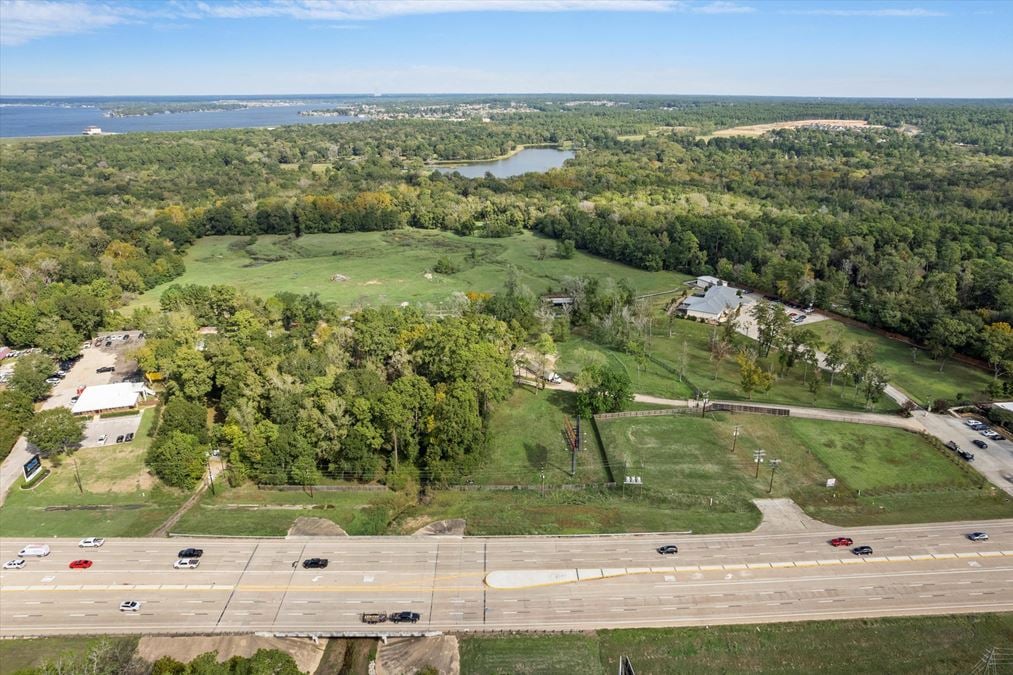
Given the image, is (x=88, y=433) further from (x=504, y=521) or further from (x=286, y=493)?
(x=504, y=521)

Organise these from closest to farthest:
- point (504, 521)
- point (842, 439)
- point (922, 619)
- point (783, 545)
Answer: point (922, 619) → point (783, 545) → point (504, 521) → point (842, 439)

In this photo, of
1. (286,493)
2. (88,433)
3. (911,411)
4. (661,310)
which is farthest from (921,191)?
(88,433)

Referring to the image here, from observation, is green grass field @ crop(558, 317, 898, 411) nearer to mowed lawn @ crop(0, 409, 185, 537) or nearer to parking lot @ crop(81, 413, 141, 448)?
mowed lawn @ crop(0, 409, 185, 537)

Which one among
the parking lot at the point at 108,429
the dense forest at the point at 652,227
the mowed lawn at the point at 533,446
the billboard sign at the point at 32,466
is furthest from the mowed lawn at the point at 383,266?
the billboard sign at the point at 32,466

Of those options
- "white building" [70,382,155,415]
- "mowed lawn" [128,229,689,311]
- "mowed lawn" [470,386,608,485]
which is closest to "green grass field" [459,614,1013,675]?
"mowed lawn" [470,386,608,485]

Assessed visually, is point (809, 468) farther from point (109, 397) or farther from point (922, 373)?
point (109, 397)
